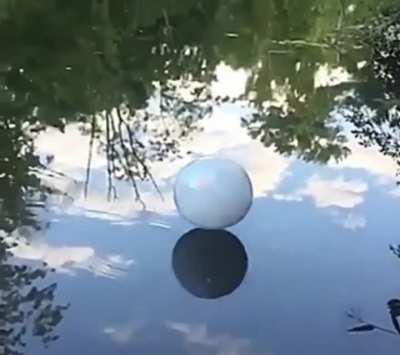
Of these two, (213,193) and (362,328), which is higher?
(213,193)

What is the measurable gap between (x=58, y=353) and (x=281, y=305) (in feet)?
1.48

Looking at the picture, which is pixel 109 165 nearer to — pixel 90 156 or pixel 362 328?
pixel 90 156

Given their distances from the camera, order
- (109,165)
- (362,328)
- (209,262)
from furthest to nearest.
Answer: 1. (109,165)
2. (209,262)
3. (362,328)

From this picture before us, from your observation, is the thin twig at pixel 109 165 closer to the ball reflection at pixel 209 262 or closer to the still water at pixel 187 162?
the still water at pixel 187 162

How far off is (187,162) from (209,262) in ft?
1.58

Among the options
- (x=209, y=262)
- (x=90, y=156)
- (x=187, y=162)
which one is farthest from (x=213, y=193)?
(x=90, y=156)

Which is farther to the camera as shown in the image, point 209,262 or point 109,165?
point 109,165

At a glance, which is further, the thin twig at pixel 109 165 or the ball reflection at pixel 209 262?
the thin twig at pixel 109 165

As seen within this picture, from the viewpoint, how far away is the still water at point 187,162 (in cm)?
183

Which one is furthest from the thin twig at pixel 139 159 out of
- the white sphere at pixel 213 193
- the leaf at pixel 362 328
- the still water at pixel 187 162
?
the leaf at pixel 362 328

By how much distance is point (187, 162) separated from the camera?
8.04 ft

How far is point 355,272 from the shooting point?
203 cm

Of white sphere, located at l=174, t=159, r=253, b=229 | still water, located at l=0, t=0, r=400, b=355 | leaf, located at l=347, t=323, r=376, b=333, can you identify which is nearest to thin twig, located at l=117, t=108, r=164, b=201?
still water, located at l=0, t=0, r=400, b=355

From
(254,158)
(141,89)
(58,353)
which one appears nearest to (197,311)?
(58,353)
